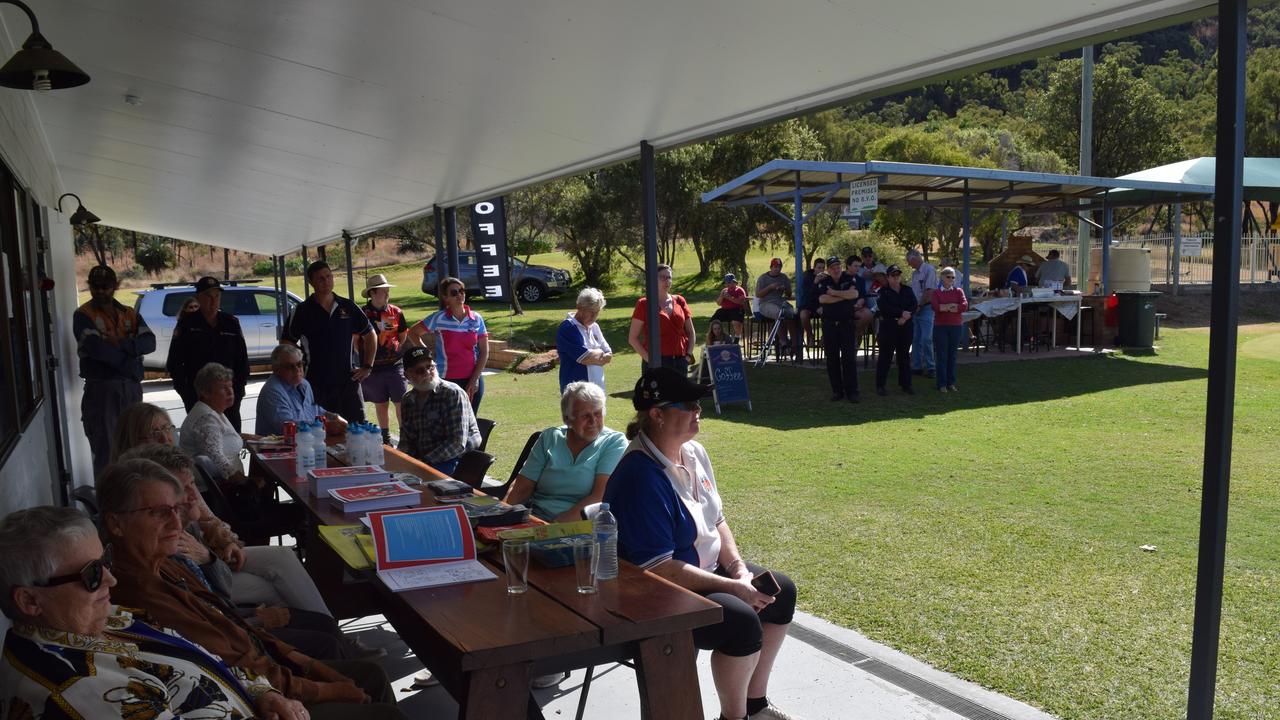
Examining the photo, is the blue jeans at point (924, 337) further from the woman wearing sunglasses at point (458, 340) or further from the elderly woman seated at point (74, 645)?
the elderly woman seated at point (74, 645)

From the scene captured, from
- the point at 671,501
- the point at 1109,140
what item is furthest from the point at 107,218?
the point at 1109,140

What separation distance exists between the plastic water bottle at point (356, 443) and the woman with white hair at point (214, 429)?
0.70m

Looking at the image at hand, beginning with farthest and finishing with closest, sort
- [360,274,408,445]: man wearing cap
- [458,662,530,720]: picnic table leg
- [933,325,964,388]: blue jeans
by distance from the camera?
[933,325,964,388]: blue jeans, [360,274,408,445]: man wearing cap, [458,662,530,720]: picnic table leg

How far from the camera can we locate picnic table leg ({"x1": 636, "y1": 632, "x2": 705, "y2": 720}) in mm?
2482

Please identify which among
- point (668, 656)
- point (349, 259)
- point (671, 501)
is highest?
point (349, 259)

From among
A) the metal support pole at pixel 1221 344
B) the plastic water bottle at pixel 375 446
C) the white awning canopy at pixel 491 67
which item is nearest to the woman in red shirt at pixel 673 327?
the white awning canopy at pixel 491 67

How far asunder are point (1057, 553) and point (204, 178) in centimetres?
777

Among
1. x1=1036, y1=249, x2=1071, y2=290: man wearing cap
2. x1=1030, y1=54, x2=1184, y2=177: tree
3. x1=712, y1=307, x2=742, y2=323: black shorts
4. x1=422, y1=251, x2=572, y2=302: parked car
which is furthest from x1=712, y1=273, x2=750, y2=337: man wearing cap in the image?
x1=1030, y1=54, x2=1184, y2=177: tree

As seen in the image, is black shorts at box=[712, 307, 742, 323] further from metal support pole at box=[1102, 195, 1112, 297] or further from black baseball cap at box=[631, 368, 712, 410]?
black baseball cap at box=[631, 368, 712, 410]

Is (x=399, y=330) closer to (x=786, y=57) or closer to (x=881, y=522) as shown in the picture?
(x=881, y=522)

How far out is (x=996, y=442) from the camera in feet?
28.8

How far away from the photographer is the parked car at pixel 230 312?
16578 millimetres

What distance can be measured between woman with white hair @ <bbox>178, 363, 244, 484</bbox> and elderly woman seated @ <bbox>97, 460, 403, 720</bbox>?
2211 mm

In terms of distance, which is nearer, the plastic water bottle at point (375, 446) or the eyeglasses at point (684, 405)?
the eyeglasses at point (684, 405)
